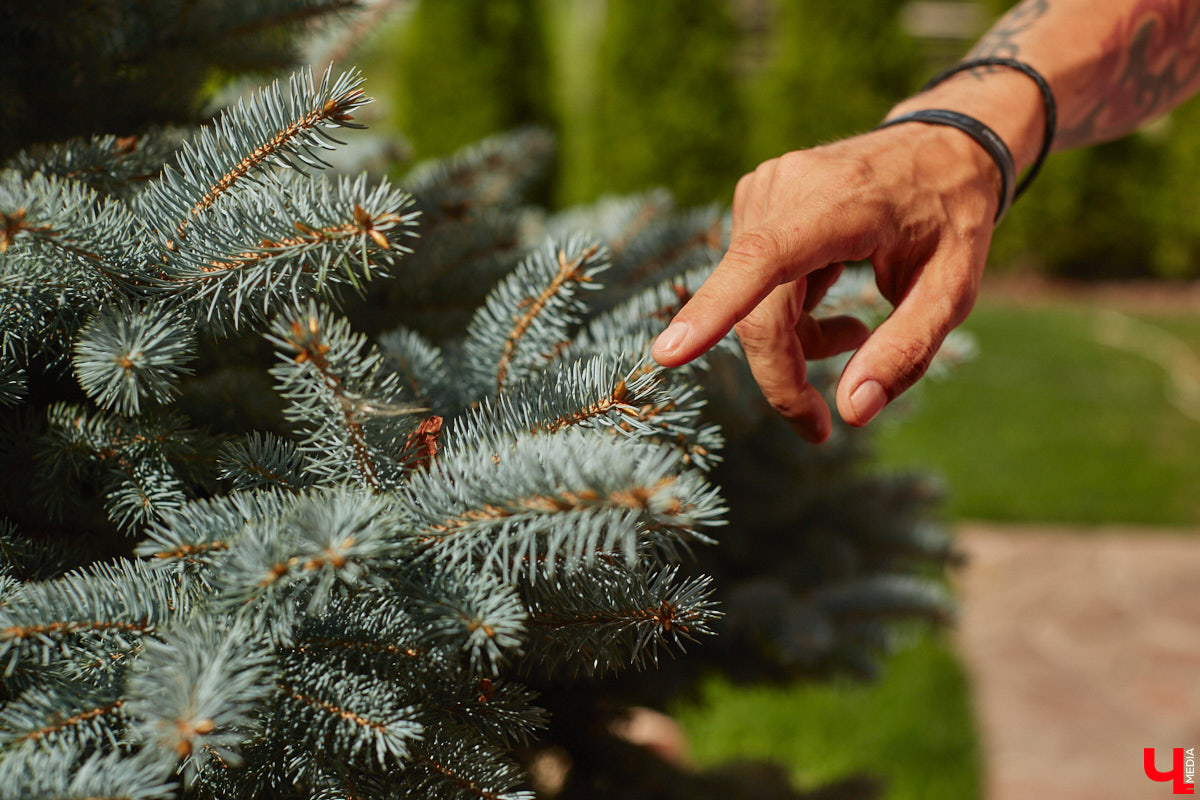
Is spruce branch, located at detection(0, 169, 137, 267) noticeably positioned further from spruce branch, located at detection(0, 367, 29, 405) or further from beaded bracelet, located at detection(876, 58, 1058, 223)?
beaded bracelet, located at detection(876, 58, 1058, 223)

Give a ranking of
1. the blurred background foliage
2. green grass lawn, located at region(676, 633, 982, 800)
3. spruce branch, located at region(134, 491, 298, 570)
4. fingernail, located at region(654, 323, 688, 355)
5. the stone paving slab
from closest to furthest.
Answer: spruce branch, located at region(134, 491, 298, 570)
fingernail, located at region(654, 323, 688, 355)
green grass lawn, located at region(676, 633, 982, 800)
the stone paving slab
the blurred background foliage

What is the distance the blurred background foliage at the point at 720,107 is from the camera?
7047mm

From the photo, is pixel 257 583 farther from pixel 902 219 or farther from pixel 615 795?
pixel 615 795

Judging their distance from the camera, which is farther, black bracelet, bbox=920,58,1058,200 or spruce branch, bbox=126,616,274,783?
black bracelet, bbox=920,58,1058,200

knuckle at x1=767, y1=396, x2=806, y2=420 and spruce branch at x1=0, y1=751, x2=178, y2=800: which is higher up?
knuckle at x1=767, y1=396, x2=806, y2=420

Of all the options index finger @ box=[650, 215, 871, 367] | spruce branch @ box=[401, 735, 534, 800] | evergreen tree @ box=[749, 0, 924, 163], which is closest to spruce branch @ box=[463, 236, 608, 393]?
index finger @ box=[650, 215, 871, 367]

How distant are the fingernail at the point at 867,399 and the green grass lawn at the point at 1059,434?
11.5 ft

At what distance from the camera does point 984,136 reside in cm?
103

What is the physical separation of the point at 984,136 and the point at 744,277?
492mm

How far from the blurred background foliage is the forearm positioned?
5911 millimetres

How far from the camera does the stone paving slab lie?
284 centimetres

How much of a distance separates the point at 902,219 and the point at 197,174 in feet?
2.32

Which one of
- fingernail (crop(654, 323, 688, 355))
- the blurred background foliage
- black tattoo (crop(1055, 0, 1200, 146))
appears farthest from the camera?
the blurred background foliage

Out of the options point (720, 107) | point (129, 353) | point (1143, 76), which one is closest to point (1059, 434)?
point (720, 107)
